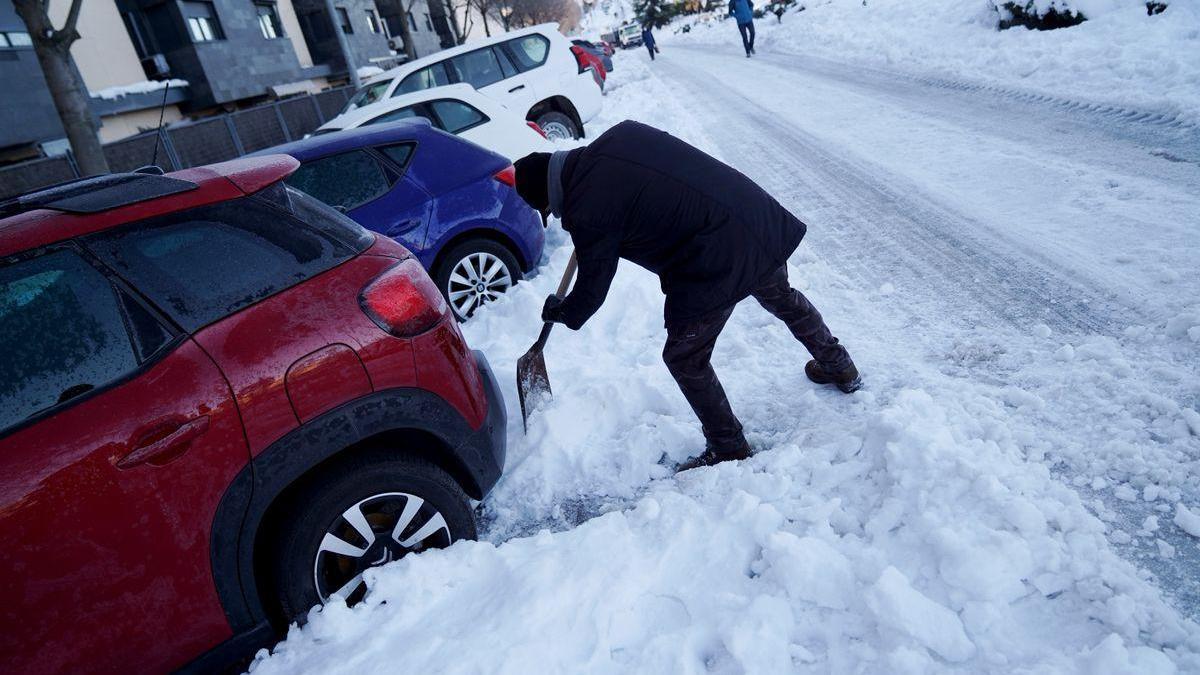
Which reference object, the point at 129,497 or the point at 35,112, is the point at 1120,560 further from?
the point at 35,112

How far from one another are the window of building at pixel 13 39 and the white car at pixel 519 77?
48.1 feet

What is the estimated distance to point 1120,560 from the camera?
2.03 m

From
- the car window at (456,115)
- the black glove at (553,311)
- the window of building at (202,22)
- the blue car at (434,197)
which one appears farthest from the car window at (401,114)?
the window of building at (202,22)

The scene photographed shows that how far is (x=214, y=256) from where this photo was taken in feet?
7.09

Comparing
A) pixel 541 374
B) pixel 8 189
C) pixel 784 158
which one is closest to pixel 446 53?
pixel 784 158

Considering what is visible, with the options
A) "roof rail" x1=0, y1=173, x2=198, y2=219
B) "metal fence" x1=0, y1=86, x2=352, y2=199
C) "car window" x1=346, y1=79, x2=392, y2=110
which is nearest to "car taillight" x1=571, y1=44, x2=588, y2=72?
"car window" x1=346, y1=79, x2=392, y2=110

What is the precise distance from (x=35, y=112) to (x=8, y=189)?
24.4 feet

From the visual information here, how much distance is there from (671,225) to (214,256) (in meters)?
1.61

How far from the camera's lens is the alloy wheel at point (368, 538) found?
2.25m

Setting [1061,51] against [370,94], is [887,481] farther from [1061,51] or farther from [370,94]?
[1061,51]

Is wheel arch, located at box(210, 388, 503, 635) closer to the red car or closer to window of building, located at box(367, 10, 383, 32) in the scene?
the red car

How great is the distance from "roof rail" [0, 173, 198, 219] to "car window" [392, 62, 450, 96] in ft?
22.6

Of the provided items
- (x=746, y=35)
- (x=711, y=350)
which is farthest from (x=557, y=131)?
(x=746, y=35)

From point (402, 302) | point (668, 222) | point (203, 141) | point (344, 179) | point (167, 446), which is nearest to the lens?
point (167, 446)
